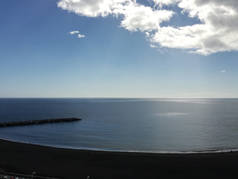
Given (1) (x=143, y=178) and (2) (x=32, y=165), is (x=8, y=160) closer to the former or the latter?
(2) (x=32, y=165)

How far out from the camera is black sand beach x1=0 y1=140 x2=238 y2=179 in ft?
62.8

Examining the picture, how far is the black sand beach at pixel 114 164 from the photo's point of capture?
19.1 metres

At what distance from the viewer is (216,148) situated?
3244 centimetres

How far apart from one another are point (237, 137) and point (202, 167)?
83.4 feet

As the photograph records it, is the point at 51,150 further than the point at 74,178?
Yes

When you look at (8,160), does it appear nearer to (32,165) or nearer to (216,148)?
(32,165)

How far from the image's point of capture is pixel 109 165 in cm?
2177

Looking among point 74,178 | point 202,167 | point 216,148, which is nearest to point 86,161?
point 74,178

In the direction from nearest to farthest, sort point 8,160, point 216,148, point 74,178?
point 74,178 → point 8,160 → point 216,148

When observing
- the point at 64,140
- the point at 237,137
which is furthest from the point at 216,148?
the point at 64,140

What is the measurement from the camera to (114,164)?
22.1 m

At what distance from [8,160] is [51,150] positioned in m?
6.32

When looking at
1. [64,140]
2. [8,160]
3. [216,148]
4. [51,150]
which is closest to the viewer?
[8,160]

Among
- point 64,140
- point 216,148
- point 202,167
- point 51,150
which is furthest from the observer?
point 64,140
